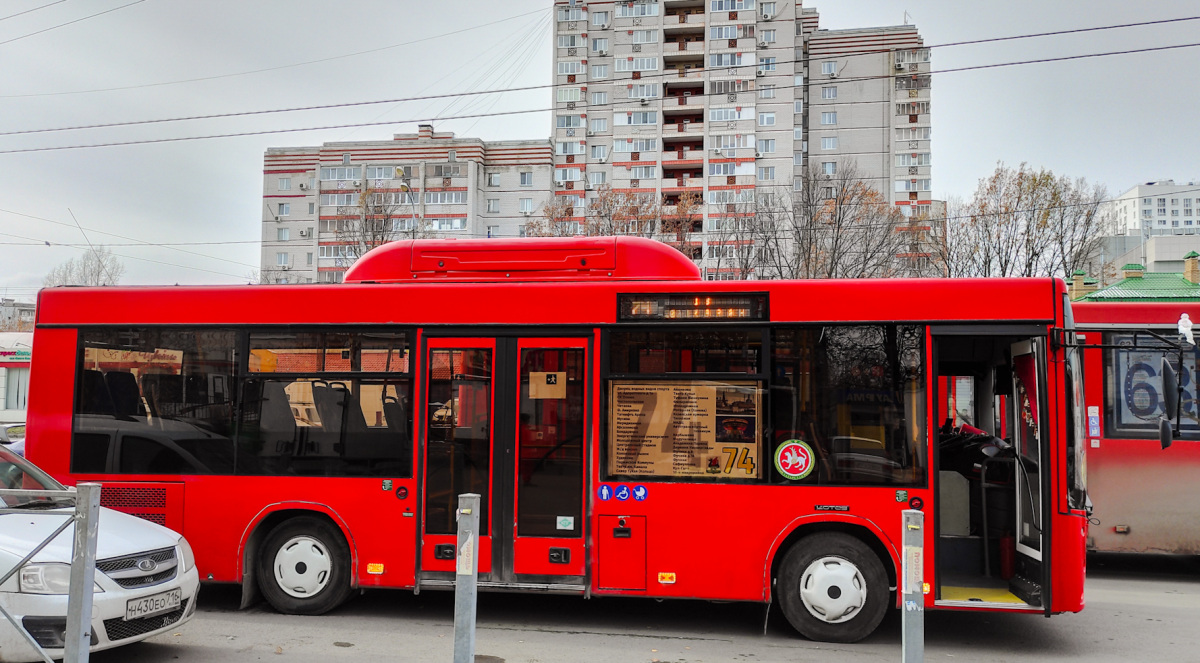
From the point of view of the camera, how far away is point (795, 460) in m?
6.84

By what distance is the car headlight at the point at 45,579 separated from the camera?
5.25m

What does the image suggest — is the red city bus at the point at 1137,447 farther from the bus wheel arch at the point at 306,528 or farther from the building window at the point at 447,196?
the building window at the point at 447,196

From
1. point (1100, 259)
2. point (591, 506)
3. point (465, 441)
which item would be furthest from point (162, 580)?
point (1100, 259)

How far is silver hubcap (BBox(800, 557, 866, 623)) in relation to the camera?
6.74 m

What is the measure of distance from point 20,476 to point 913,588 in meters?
6.83

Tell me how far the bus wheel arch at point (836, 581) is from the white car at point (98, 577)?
4.77m

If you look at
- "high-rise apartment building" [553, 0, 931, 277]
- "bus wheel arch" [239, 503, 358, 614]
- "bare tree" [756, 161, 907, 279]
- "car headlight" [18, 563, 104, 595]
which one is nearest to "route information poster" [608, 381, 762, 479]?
"bus wheel arch" [239, 503, 358, 614]

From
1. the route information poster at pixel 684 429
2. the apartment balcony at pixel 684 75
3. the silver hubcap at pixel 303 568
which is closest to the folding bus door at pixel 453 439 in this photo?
the silver hubcap at pixel 303 568

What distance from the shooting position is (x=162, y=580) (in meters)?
5.98

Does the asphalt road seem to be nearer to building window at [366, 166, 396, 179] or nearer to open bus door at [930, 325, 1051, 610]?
open bus door at [930, 325, 1051, 610]

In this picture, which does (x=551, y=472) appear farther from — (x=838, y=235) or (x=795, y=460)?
(x=838, y=235)

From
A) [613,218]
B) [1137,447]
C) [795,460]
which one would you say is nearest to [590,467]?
[795,460]

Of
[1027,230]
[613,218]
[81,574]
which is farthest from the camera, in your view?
[613,218]

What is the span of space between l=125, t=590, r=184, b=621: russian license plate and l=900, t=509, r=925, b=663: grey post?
16.9 ft
